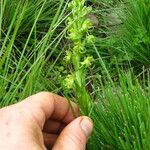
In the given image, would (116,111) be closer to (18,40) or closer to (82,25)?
(82,25)

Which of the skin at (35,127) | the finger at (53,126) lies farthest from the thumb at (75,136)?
the finger at (53,126)

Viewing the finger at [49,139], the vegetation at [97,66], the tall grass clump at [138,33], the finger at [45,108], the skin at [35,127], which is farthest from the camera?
the tall grass clump at [138,33]

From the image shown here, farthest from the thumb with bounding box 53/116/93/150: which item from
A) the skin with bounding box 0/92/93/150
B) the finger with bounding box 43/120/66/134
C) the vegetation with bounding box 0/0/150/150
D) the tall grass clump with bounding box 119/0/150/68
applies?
the tall grass clump with bounding box 119/0/150/68

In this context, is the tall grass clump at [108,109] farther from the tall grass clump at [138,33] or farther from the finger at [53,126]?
the tall grass clump at [138,33]

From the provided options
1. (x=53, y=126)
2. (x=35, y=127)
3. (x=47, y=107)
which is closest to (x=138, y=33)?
(x=53, y=126)

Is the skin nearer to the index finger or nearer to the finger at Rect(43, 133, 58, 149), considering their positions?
the index finger

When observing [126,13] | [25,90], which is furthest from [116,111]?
[126,13]
